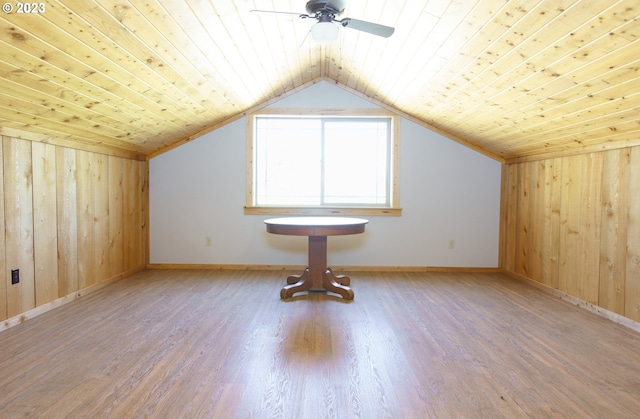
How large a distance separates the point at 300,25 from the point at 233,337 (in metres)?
2.40

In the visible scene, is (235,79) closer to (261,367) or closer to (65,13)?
(65,13)

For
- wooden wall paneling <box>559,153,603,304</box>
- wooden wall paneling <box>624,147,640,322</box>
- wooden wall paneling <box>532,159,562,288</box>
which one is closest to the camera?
wooden wall paneling <box>624,147,640,322</box>

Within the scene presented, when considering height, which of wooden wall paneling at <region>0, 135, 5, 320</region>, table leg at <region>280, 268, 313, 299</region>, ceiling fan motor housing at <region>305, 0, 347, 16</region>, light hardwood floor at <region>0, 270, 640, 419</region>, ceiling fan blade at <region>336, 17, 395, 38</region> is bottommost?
light hardwood floor at <region>0, 270, 640, 419</region>

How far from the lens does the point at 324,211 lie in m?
4.71

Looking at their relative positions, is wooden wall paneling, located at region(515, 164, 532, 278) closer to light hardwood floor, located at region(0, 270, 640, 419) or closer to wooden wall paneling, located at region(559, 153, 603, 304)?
wooden wall paneling, located at region(559, 153, 603, 304)

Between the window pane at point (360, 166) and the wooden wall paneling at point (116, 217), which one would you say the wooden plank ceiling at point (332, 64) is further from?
the window pane at point (360, 166)

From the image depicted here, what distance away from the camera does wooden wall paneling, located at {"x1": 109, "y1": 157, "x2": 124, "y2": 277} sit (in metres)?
3.99

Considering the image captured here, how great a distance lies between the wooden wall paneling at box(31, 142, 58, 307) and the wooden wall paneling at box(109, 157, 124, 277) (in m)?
0.81

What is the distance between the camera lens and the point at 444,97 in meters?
3.58

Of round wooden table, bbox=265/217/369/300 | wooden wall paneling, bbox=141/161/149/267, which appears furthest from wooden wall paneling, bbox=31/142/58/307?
round wooden table, bbox=265/217/369/300

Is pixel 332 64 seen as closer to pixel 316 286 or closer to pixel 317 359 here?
pixel 316 286

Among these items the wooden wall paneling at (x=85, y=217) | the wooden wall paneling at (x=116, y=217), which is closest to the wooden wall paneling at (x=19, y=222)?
the wooden wall paneling at (x=85, y=217)

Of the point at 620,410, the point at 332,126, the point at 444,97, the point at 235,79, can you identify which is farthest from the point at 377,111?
Answer: the point at 620,410

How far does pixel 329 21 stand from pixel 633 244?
271 centimetres
